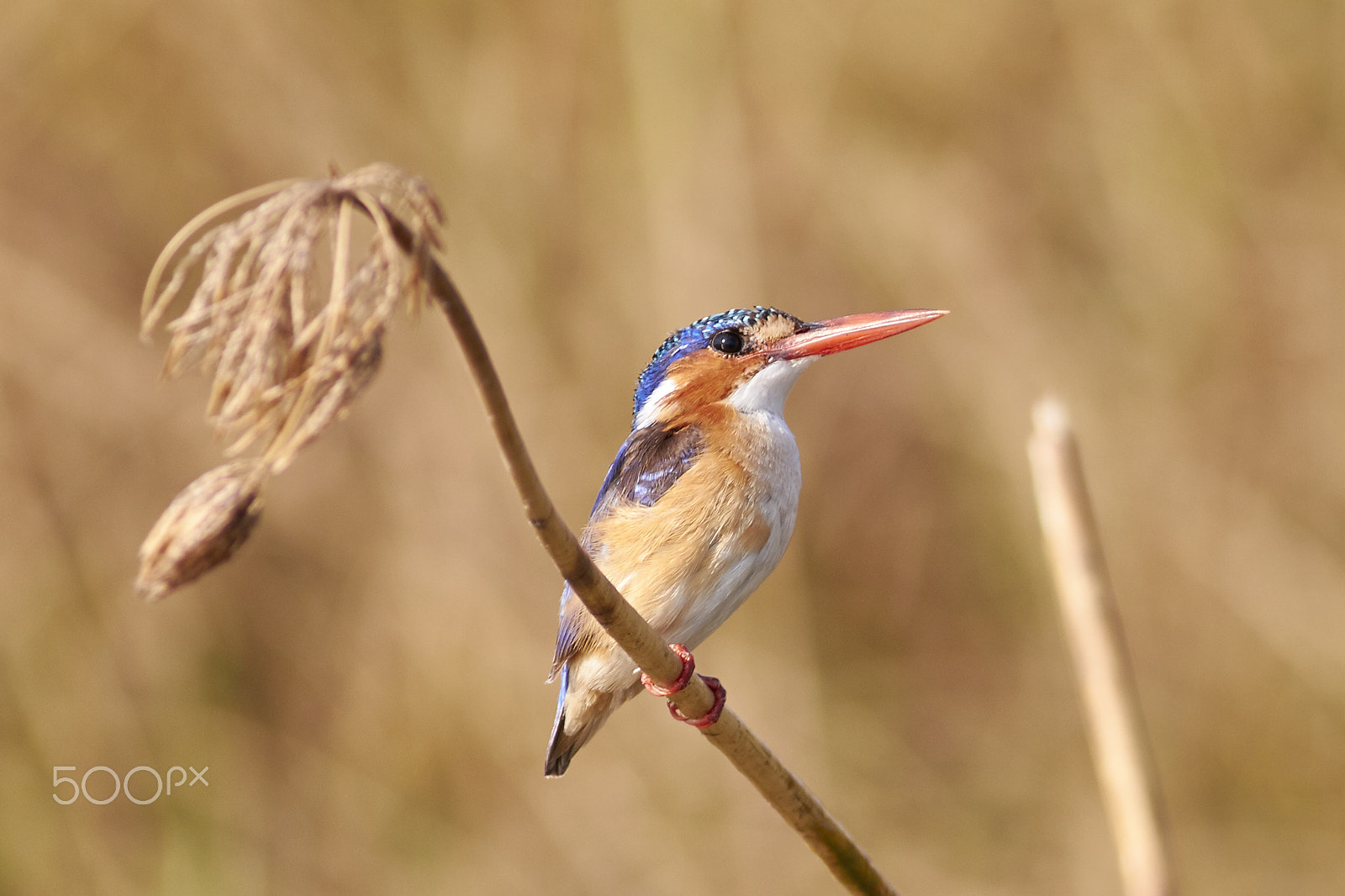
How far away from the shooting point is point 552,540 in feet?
2.94

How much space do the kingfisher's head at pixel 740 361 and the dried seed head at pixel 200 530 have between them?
115 centimetres

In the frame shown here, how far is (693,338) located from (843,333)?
1.39 feet

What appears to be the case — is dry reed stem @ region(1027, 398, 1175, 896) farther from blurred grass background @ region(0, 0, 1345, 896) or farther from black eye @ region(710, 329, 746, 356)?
blurred grass background @ region(0, 0, 1345, 896)

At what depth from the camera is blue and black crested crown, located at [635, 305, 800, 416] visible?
82.8 inches

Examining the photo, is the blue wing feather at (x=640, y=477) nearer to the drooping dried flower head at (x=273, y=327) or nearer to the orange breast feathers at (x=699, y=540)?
the orange breast feathers at (x=699, y=540)

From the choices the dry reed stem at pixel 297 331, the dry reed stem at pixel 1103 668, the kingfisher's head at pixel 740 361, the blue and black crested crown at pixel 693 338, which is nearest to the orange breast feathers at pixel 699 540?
the kingfisher's head at pixel 740 361

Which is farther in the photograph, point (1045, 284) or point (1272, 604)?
point (1045, 284)

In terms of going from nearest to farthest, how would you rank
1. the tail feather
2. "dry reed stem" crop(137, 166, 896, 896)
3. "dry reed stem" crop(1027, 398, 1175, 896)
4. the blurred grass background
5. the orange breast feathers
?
"dry reed stem" crop(137, 166, 896, 896) → "dry reed stem" crop(1027, 398, 1175, 896) → the orange breast feathers → the tail feather → the blurred grass background

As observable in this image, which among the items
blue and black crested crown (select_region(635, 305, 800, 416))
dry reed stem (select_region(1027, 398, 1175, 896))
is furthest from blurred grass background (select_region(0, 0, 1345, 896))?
dry reed stem (select_region(1027, 398, 1175, 896))

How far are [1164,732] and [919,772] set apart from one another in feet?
3.10

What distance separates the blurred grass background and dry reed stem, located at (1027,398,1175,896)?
104 inches

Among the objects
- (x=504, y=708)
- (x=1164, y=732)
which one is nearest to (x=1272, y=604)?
(x=1164, y=732)

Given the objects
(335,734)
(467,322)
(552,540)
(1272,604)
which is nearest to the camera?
(467,322)

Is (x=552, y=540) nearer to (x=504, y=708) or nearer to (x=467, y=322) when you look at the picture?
(x=467, y=322)
